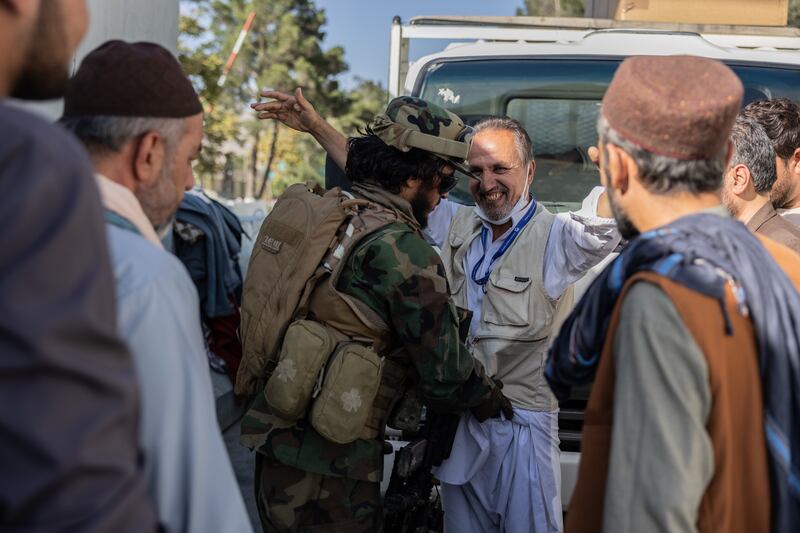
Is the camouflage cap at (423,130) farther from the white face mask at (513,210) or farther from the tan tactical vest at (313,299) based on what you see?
the white face mask at (513,210)

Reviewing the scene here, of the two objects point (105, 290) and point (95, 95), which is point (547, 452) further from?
point (105, 290)

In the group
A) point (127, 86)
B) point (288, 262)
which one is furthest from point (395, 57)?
point (127, 86)

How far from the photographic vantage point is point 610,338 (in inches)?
66.4

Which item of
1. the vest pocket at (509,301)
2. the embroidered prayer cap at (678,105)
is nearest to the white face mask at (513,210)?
the vest pocket at (509,301)

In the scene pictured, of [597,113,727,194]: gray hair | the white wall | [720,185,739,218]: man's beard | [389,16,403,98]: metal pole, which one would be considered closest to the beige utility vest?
[720,185,739,218]: man's beard

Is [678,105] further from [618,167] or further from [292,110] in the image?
[292,110]

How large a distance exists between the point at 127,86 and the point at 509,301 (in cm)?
185

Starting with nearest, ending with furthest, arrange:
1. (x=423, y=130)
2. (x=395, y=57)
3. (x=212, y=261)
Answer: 1. (x=423, y=130)
2. (x=212, y=261)
3. (x=395, y=57)

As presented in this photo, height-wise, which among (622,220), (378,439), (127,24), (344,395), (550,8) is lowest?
(378,439)

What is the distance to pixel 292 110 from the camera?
318cm

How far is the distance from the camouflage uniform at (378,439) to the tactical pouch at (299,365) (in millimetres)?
121

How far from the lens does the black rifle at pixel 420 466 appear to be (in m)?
3.04

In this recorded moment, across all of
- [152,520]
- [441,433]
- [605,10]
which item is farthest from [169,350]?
[605,10]

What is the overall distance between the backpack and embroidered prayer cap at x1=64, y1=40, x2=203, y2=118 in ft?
3.19
